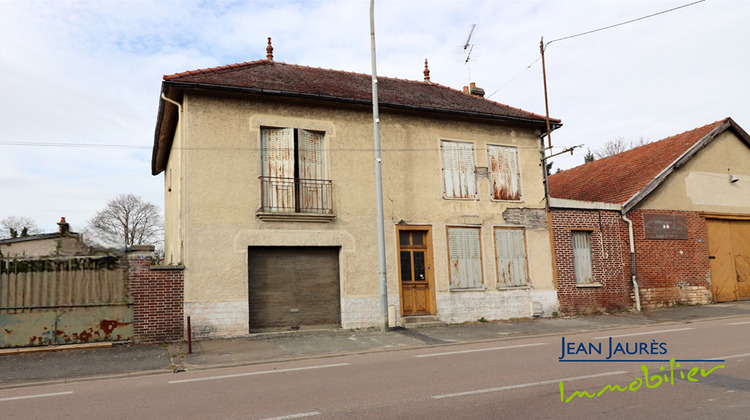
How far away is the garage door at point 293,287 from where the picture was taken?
13.2m

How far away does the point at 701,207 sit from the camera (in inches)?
723

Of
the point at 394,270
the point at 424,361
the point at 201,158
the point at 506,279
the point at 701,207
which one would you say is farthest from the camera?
the point at 701,207

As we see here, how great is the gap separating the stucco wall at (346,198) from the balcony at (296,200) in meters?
0.17

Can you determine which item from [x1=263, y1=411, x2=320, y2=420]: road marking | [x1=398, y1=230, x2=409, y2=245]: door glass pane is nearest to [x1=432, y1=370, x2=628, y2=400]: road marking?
[x1=263, y1=411, x2=320, y2=420]: road marking

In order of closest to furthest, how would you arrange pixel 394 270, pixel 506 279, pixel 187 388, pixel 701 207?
pixel 187 388, pixel 394 270, pixel 506 279, pixel 701 207

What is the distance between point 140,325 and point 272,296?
297 centimetres

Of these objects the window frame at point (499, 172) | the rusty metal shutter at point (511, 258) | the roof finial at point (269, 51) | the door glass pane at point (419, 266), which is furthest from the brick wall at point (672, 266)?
the roof finial at point (269, 51)

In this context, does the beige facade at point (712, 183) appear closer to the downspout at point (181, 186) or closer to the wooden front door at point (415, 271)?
the wooden front door at point (415, 271)

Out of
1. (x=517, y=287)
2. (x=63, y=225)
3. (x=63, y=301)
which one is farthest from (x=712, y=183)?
(x=63, y=225)

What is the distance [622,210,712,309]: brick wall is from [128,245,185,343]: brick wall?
42.2 feet

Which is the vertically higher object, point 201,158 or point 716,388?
point 201,158

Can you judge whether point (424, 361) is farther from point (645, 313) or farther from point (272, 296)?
point (645, 313)

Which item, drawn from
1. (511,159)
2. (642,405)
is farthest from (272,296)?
(642,405)

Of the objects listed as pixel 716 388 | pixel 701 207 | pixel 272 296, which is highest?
pixel 701 207
